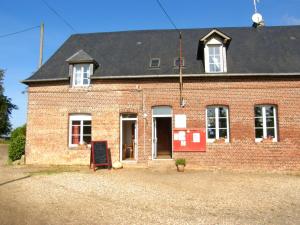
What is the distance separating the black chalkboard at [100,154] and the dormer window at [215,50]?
5920mm

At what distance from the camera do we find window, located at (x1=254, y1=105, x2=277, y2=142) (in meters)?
13.7

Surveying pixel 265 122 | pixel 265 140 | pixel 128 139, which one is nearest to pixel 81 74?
pixel 128 139

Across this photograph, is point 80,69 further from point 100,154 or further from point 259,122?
point 259,122

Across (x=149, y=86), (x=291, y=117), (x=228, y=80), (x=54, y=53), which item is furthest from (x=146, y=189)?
(x=54, y=53)

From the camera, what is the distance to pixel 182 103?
13914 mm

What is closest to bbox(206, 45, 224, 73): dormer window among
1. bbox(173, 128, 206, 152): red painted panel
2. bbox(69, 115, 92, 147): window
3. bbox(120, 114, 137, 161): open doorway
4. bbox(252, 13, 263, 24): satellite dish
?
bbox(173, 128, 206, 152): red painted panel

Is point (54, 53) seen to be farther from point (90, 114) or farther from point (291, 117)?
point (291, 117)

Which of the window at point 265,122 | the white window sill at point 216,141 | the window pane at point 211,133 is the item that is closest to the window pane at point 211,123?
the window pane at point 211,133

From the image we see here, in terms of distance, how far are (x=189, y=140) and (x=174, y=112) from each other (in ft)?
4.72

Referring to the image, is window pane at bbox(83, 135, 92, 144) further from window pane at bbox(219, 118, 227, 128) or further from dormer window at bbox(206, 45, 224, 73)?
dormer window at bbox(206, 45, 224, 73)

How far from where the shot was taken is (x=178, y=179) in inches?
435

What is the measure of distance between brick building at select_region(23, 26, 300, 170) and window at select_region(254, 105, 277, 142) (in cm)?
4

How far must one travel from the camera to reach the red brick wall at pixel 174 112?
13391 mm

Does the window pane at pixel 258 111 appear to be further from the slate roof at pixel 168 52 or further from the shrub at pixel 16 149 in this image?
the shrub at pixel 16 149
